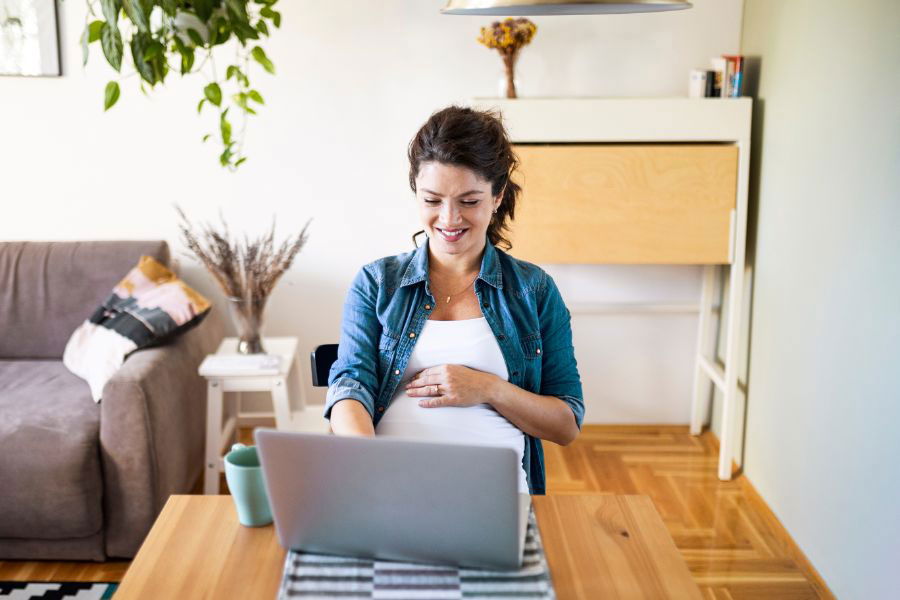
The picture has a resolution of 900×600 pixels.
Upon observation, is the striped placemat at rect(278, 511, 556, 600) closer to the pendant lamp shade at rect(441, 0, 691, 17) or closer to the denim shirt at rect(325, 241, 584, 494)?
the denim shirt at rect(325, 241, 584, 494)

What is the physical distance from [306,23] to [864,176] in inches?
72.2

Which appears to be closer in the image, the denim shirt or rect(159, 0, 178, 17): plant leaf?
the denim shirt

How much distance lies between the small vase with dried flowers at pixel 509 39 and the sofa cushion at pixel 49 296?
1321 mm

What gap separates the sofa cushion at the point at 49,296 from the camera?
109 inches

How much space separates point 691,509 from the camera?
271 cm

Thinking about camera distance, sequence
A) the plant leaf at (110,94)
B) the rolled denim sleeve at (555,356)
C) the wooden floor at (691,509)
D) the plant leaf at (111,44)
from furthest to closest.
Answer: the wooden floor at (691,509)
the plant leaf at (110,94)
the plant leaf at (111,44)
the rolled denim sleeve at (555,356)

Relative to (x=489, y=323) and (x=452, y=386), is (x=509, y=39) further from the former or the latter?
(x=452, y=386)

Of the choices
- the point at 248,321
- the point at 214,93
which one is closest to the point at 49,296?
the point at 248,321

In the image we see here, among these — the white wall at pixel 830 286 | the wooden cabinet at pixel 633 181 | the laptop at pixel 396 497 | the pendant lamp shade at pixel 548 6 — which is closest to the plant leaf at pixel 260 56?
the wooden cabinet at pixel 633 181

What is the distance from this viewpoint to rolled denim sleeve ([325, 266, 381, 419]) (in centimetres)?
154

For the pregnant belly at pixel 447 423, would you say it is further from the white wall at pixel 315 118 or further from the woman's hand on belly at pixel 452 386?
the white wall at pixel 315 118

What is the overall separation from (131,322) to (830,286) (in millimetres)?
1927

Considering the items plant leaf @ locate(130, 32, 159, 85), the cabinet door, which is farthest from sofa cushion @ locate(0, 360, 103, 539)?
the cabinet door

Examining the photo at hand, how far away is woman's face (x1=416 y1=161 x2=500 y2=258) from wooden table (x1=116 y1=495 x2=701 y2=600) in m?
0.51
